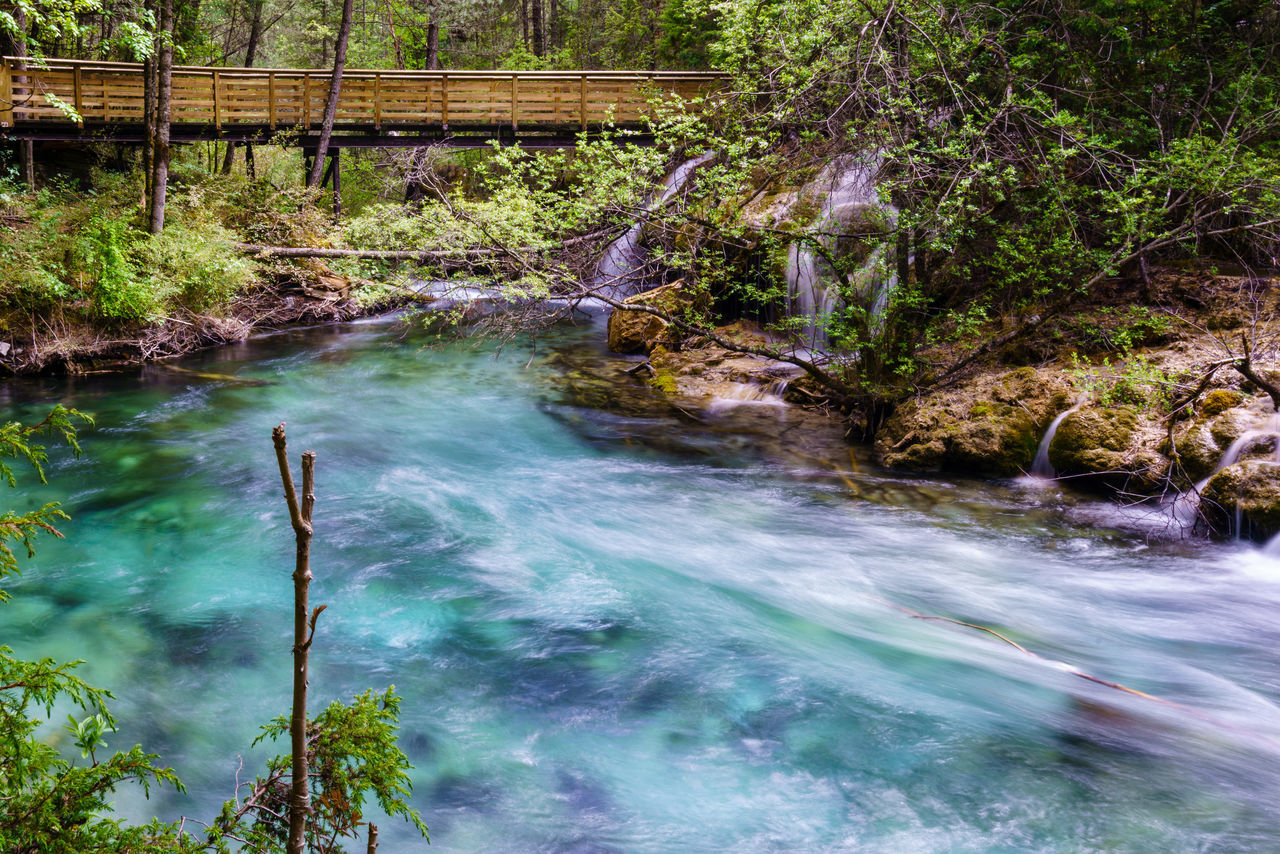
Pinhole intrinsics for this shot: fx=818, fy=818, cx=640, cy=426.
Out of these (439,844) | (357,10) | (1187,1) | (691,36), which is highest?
(357,10)

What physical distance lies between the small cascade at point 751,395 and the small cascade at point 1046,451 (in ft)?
11.9

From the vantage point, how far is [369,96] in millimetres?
19938

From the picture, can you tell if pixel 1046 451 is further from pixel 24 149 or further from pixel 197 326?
pixel 24 149

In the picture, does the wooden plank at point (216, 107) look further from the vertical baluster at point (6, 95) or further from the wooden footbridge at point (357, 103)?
the vertical baluster at point (6, 95)

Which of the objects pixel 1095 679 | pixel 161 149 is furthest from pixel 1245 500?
pixel 161 149

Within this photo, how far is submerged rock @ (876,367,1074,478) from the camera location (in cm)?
837

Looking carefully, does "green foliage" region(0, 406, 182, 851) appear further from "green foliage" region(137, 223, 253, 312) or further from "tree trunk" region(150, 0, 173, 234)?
"tree trunk" region(150, 0, 173, 234)

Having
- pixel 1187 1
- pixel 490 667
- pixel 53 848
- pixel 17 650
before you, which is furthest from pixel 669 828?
pixel 1187 1

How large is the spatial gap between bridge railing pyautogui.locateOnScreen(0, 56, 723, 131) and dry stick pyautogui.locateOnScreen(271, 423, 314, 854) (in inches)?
715

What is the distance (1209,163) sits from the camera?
797cm

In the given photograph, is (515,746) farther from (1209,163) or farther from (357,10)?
(357,10)

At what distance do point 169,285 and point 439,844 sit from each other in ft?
39.4

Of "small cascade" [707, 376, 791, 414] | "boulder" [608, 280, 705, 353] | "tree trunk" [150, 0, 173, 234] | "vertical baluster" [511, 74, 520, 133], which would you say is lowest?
"small cascade" [707, 376, 791, 414]

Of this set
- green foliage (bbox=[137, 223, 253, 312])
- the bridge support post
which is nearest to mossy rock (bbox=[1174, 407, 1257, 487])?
green foliage (bbox=[137, 223, 253, 312])
